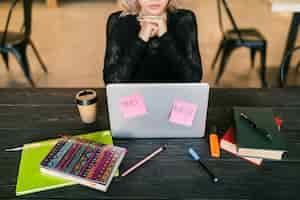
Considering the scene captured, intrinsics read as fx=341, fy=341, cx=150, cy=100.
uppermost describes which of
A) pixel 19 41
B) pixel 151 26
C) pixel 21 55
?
pixel 151 26

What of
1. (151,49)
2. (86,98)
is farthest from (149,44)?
(86,98)

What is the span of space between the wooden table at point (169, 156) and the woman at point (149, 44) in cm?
22

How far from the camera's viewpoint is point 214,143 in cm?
106

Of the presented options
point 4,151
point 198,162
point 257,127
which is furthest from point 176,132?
point 4,151

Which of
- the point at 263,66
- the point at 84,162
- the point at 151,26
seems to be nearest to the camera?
the point at 84,162

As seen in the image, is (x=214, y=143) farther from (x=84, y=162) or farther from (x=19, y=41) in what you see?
(x=19, y=41)

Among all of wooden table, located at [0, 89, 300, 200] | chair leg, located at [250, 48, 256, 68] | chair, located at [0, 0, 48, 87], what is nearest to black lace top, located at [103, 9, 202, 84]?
wooden table, located at [0, 89, 300, 200]

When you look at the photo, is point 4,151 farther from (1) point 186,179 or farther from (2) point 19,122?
(1) point 186,179

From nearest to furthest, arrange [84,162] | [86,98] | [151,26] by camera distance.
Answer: [84,162] < [86,98] < [151,26]

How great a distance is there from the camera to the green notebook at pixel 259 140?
993 millimetres

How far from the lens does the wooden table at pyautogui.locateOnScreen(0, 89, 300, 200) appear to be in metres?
0.90

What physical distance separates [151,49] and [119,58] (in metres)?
0.16

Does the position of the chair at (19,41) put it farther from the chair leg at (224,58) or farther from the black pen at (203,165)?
the black pen at (203,165)

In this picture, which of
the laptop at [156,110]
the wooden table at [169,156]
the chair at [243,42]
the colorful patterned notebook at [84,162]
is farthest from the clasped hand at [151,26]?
the chair at [243,42]
